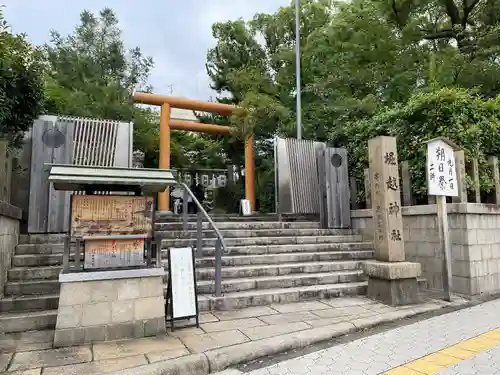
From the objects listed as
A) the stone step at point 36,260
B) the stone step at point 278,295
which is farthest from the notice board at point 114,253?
the stone step at point 36,260

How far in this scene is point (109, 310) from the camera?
453 cm

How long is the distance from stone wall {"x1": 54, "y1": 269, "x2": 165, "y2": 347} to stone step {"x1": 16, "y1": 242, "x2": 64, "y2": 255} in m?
2.24

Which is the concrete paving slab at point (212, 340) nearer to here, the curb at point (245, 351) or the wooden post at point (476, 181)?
the curb at point (245, 351)

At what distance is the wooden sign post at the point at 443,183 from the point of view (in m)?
6.77

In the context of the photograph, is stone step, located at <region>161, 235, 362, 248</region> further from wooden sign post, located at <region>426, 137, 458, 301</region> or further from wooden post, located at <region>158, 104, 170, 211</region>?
wooden post, located at <region>158, 104, 170, 211</region>

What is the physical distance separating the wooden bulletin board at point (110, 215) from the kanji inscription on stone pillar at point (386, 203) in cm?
404

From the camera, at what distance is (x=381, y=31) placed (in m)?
13.1

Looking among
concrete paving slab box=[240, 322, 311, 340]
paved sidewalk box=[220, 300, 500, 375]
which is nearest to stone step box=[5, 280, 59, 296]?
concrete paving slab box=[240, 322, 311, 340]

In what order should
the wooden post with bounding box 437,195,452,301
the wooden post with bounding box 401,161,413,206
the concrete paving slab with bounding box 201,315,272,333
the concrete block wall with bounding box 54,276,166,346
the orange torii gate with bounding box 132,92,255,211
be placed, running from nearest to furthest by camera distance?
the concrete block wall with bounding box 54,276,166,346
the concrete paving slab with bounding box 201,315,272,333
the wooden post with bounding box 437,195,452,301
the wooden post with bounding box 401,161,413,206
the orange torii gate with bounding box 132,92,255,211

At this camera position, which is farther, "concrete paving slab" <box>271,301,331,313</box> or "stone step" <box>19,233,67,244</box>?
"stone step" <box>19,233,67,244</box>

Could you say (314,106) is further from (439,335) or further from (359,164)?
(439,335)

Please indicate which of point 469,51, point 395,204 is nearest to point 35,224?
point 395,204

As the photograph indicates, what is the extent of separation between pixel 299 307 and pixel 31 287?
4.12m

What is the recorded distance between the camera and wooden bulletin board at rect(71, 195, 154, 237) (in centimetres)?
464
